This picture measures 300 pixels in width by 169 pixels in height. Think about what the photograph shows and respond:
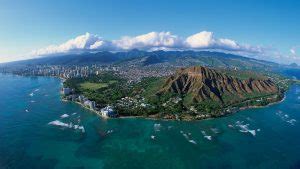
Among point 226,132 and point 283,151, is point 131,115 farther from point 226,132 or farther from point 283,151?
point 283,151

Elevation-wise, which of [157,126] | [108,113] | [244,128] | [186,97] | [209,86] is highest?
[209,86]

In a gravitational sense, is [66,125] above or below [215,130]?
above

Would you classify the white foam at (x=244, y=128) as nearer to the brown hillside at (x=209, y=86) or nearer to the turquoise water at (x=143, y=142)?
the turquoise water at (x=143, y=142)

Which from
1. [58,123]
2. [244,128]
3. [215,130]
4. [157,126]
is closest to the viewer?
[215,130]

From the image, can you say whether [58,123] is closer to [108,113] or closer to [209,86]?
[108,113]

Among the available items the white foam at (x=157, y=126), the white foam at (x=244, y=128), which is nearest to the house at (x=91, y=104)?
the white foam at (x=157, y=126)

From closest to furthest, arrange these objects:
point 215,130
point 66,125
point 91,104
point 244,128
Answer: point 215,130, point 66,125, point 244,128, point 91,104

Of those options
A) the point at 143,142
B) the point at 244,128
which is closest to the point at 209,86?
the point at 244,128

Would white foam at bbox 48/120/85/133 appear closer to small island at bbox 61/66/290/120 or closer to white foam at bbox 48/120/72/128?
white foam at bbox 48/120/72/128
